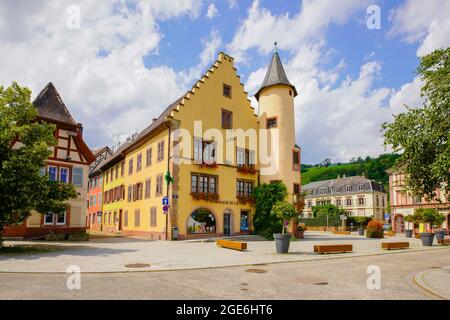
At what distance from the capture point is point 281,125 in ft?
112

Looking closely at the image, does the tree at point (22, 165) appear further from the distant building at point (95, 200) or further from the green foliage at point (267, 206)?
the distant building at point (95, 200)

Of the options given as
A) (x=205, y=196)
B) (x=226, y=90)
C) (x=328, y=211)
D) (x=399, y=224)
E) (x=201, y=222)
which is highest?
(x=226, y=90)

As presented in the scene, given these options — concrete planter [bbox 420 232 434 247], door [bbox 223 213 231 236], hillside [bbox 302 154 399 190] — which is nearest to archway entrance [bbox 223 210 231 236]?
door [bbox 223 213 231 236]

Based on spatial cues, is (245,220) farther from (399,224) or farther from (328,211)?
(328,211)

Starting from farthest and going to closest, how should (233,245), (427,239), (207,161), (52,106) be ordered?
(207,161) → (52,106) → (427,239) → (233,245)

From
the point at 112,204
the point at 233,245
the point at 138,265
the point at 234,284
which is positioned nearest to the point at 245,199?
the point at 233,245

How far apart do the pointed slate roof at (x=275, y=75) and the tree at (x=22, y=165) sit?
69.8 ft

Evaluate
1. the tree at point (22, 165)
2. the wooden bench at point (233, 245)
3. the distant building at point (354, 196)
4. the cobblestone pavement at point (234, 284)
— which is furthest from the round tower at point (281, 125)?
the distant building at point (354, 196)

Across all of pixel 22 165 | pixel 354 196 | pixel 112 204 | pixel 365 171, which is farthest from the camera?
pixel 365 171

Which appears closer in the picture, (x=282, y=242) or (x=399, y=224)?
(x=282, y=242)

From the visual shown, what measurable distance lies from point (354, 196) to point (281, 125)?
56.2 meters

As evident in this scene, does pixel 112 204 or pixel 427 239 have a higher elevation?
pixel 112 204
